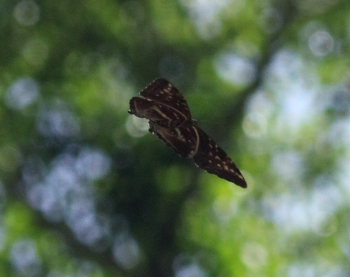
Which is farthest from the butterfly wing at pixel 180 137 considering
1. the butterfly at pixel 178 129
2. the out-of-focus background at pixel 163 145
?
the out-of-focus background at pixel 163 145

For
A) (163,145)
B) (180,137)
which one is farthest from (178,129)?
(163,145)

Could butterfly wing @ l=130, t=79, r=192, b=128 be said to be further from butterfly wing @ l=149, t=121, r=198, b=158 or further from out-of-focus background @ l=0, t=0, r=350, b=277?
out-of-focus background @ l=0, t=0, r=350, b=277

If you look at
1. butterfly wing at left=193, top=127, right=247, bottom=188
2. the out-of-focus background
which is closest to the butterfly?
butterfly wing at left=193, top=127, right=247, bottom=188

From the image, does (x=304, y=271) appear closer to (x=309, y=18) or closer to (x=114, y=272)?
(x=114, y=272)

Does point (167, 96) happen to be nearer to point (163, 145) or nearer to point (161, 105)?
point (161, 105)

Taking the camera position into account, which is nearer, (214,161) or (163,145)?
(214,161)
